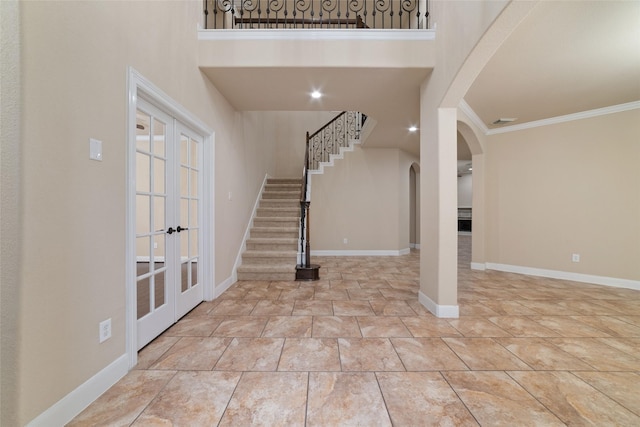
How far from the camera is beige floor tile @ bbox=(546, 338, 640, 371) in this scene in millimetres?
1935

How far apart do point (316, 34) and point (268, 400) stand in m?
3.30

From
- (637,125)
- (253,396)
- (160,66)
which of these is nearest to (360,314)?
(253,396)

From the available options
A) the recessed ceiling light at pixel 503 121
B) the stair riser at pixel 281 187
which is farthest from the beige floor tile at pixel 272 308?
the recessed ceiling light at pixel 503 121

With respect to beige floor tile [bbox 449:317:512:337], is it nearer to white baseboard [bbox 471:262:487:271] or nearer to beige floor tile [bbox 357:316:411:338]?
beige floor tile [bbox 357:316:411:338]

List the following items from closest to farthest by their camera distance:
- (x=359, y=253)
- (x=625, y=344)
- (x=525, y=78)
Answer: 1. (x=625, y=344)
2. (x=525, y=78)
3. (x=359, y=253)

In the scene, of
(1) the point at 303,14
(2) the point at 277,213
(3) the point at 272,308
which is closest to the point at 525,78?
(1) the point at 303,14

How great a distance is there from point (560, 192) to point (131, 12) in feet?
19.5

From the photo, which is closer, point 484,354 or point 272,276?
point 484,354

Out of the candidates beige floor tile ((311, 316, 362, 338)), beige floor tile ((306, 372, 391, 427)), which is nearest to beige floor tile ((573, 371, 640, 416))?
beige floor tile ((306, 372, 391, 427))

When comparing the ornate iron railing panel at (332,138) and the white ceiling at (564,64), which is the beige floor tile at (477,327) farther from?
the ornate iron railing panel at (332,138)

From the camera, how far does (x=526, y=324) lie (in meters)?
2.65

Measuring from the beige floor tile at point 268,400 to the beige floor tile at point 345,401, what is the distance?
0.22ft

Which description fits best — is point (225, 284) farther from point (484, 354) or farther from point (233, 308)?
point (484, 354)

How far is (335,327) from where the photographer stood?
2541 millimetres
